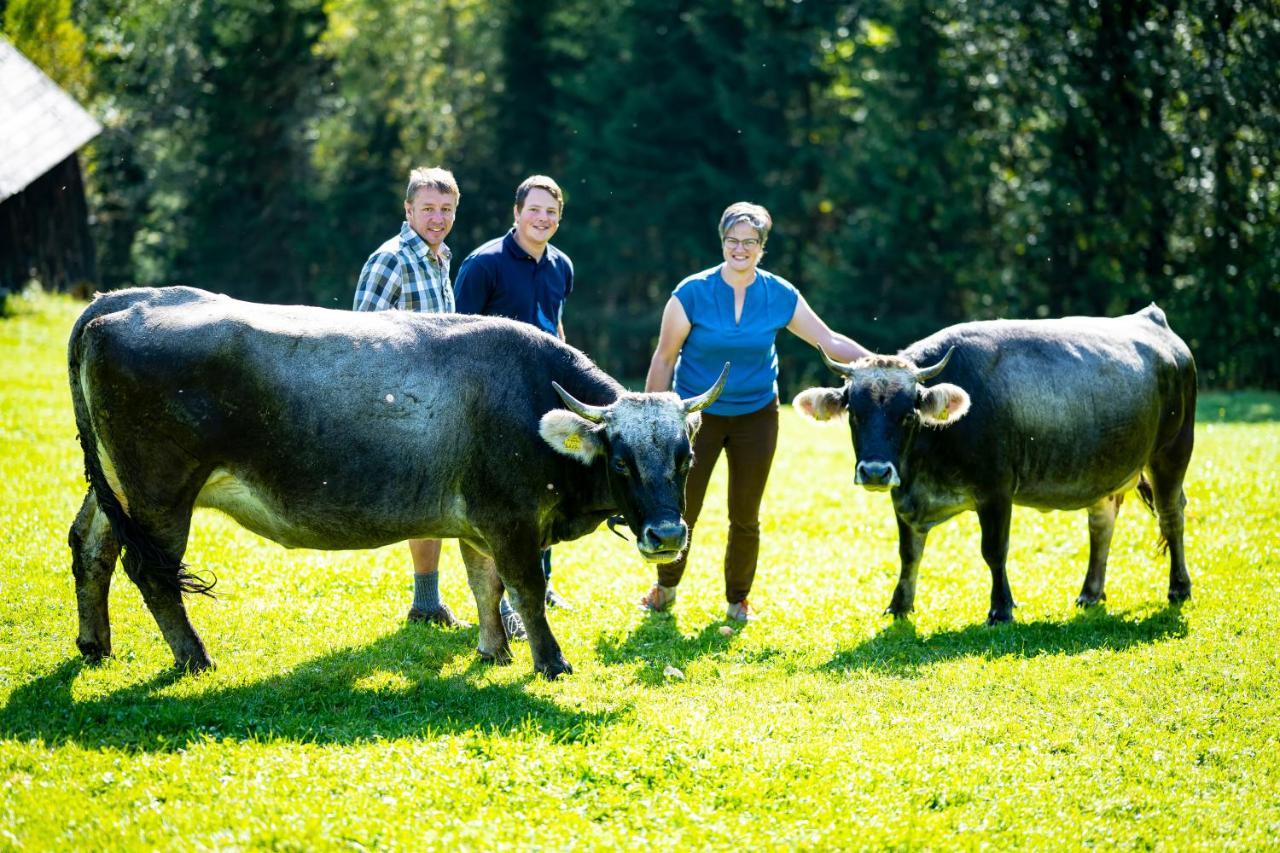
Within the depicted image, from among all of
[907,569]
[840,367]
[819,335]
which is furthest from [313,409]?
[907,569]

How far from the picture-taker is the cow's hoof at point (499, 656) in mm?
8805

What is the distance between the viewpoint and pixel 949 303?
34.2 m

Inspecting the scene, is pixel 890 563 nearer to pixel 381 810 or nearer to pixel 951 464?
pixel 951 464

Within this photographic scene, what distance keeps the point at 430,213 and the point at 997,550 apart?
16.5ft

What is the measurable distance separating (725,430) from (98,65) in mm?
38255

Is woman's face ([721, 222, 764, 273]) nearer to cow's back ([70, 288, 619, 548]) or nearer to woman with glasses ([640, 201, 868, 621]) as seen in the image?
woman with glasses ([640, 201, 868, 621])

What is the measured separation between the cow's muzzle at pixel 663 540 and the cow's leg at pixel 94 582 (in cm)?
351

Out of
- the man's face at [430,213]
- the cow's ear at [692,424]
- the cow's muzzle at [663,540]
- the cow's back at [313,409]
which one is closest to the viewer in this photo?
the cow's muzzle at [663,540]

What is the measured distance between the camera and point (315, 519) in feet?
27.1

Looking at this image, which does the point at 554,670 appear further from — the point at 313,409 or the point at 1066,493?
the point at 1066,493

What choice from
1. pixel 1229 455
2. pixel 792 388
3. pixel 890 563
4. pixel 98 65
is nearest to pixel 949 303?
pixel 792 388

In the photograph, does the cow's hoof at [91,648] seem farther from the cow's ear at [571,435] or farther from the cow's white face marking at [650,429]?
the cow's white face marking at [650,429]

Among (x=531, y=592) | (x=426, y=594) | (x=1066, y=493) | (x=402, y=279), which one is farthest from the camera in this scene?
(x=1066, y=493)

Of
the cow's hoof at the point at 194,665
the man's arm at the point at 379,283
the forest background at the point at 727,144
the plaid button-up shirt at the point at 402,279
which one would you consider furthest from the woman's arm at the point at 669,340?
the forest background at the point at 727,144
